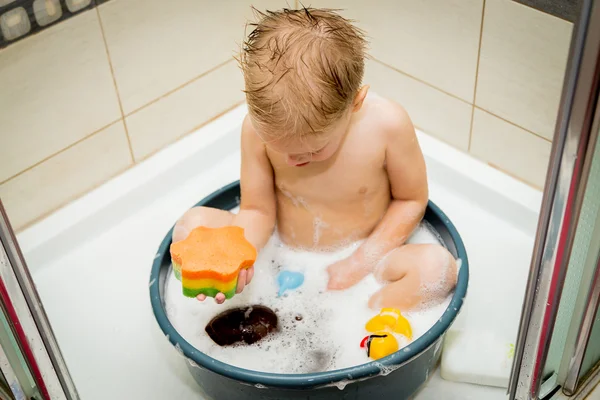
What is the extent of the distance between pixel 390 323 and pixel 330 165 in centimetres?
26

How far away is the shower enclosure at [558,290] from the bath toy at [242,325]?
0.96 feet

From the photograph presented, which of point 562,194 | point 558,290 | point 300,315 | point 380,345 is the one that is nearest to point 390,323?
point 380,345

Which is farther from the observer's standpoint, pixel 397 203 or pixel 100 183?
pixel 100 183

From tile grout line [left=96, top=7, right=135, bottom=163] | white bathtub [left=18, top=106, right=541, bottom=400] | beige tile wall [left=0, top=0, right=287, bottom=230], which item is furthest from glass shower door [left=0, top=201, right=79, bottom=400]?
tile grout line [left=96, top=7, right=135, bottom=163]

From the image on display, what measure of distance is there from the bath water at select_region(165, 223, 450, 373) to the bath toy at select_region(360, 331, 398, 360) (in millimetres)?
23

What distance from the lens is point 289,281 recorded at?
1.20 m

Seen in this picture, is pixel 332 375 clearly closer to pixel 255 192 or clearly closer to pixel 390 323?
pixel 390 323

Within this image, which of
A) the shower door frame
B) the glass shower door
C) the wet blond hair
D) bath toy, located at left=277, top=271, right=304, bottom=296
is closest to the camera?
the shower door frame

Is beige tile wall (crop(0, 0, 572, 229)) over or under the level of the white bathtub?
over

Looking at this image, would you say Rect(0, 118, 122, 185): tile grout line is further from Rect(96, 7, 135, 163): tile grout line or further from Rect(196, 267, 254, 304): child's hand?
Rect(196, 267, 254, 304): child's hand

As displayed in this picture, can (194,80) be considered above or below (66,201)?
above

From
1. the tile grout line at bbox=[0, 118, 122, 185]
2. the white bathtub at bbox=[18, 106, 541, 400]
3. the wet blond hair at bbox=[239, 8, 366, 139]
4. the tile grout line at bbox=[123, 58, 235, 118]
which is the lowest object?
the white bathtub at bbox=[18, 106, 541, 400]

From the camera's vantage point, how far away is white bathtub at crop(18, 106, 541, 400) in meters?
1.18

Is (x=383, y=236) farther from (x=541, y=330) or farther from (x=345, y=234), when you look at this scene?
(x=541, y=330)
